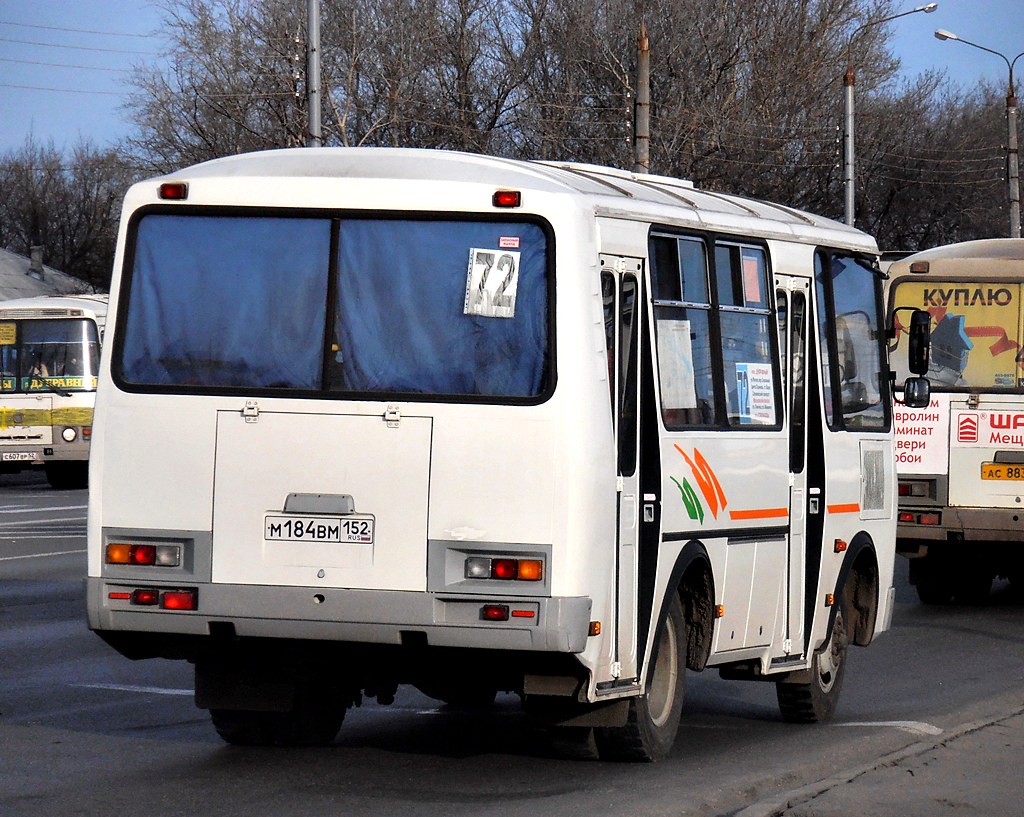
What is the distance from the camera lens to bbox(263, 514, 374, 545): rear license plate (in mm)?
7211

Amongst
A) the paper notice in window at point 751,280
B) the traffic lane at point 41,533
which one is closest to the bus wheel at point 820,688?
the paper notice in window at point 751,280

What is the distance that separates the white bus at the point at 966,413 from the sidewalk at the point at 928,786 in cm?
702

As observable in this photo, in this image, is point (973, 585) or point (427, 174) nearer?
point (427, 174)

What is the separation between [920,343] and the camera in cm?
1069

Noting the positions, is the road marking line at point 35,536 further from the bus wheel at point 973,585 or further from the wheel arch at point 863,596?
the wheel arch at point 863,596

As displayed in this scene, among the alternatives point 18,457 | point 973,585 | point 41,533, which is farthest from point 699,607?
point 18,457

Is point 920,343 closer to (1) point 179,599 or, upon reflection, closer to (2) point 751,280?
(2) point 751,280

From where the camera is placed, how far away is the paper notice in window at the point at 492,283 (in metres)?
7.34

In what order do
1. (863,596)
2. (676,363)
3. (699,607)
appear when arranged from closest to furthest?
1. (676,363)
2. (699,607)
3. (863,596)

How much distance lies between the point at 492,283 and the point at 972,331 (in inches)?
373

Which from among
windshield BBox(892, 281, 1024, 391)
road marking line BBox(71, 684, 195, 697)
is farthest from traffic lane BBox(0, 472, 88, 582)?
windshield BBox(892, 281, 1024, 391)

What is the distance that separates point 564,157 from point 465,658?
47.6 meters

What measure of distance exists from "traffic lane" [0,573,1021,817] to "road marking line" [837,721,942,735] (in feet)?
0.14

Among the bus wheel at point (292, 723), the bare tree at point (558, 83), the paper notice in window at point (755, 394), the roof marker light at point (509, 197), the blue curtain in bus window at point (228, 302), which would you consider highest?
the bare tree at point (558, 83)
